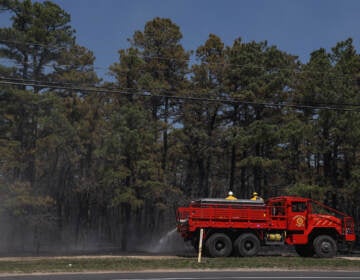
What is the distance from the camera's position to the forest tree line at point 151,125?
3145 centimetres

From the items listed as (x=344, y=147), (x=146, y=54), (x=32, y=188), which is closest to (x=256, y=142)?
(x=344, y=147)

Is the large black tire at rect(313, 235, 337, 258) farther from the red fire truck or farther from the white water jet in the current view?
the white water jet

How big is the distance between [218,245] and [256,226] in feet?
Answer: 6.33

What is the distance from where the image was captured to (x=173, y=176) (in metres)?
38.0

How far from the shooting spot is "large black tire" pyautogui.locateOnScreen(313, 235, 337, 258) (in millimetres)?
24078

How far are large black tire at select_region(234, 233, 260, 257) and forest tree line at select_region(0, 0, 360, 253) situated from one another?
8314 mm

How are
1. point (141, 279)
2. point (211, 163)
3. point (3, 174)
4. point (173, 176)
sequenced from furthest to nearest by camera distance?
point (211, 163) → point (173, 176) → point (3, 174) → point (141, 279)

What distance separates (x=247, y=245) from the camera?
77.9ft

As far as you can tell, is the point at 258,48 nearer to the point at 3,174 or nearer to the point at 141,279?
the point at 3,174

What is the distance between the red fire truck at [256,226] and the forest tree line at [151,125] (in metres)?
6.59

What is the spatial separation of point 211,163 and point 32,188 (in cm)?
1564

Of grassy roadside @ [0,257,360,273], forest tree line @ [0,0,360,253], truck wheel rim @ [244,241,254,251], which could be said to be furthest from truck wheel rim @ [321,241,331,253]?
forest tree line @ [0,0,360,253]

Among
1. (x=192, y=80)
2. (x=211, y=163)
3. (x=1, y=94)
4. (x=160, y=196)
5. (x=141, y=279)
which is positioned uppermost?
(x=192, y=80)

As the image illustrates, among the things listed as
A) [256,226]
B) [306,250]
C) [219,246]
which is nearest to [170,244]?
[219,246]
